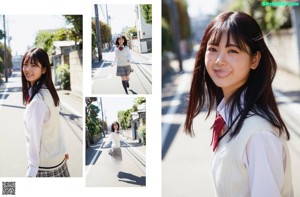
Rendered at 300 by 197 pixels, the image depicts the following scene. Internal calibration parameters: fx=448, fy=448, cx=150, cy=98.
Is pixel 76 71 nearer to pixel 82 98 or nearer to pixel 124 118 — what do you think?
pixel 82 98

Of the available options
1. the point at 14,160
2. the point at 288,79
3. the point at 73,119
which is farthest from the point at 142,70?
the point at 288,79

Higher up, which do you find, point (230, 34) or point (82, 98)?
point (230, 34)

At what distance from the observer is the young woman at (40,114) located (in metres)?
1.99

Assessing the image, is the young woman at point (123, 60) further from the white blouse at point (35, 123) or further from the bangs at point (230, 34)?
the bangs at point (230, 34)

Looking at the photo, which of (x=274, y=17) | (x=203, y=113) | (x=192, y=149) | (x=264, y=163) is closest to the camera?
(x=264, y=163)

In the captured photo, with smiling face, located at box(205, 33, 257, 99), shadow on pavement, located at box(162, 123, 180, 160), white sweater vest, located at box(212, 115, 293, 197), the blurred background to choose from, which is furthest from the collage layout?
shadow on pavement, located at box(162, 123, 180, 160)

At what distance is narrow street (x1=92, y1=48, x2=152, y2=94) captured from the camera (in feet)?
6.67

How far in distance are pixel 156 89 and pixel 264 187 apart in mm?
1015

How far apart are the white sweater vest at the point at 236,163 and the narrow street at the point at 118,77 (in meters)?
0.93

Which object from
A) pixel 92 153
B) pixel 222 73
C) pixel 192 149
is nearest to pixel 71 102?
pixel 92 153

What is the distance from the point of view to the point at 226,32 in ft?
3.92

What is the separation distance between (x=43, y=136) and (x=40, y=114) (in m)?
0.10

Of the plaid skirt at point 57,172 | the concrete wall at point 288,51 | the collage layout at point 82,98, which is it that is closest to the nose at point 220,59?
the collage layout at point 82,98

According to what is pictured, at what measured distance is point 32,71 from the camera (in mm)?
1995
